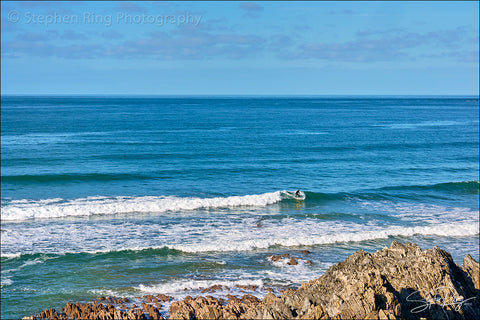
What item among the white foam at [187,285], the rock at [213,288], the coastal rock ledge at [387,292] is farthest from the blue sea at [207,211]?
the coastal rock ledge at [387,292]

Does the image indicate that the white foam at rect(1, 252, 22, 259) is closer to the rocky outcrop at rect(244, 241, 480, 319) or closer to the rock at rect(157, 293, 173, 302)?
the rock at rect(157, 293, 173, 302)

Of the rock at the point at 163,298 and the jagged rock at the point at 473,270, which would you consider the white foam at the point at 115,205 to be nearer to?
the rock at the point at 163,298

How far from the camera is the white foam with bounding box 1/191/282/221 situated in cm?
2714

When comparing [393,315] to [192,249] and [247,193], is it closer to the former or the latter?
[192,249]

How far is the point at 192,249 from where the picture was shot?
69.2ft

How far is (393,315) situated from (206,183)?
2836cm

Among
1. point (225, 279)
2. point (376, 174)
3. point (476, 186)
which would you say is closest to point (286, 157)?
point (376, 174)

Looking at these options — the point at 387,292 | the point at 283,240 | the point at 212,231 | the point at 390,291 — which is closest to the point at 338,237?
the point at 283,240

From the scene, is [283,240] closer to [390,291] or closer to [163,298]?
[163,298]

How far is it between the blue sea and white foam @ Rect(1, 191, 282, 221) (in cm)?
12

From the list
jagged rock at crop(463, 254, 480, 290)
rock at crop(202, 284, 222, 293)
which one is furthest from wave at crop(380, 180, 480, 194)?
jagged rock at crop(463, 254, 480, 290)

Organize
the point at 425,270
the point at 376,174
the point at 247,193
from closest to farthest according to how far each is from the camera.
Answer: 1. the point at 425,270
2. the point at 247,193
3. the point at 376,174

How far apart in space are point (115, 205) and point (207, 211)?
6133 mm

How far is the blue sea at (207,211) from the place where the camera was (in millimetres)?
18219
